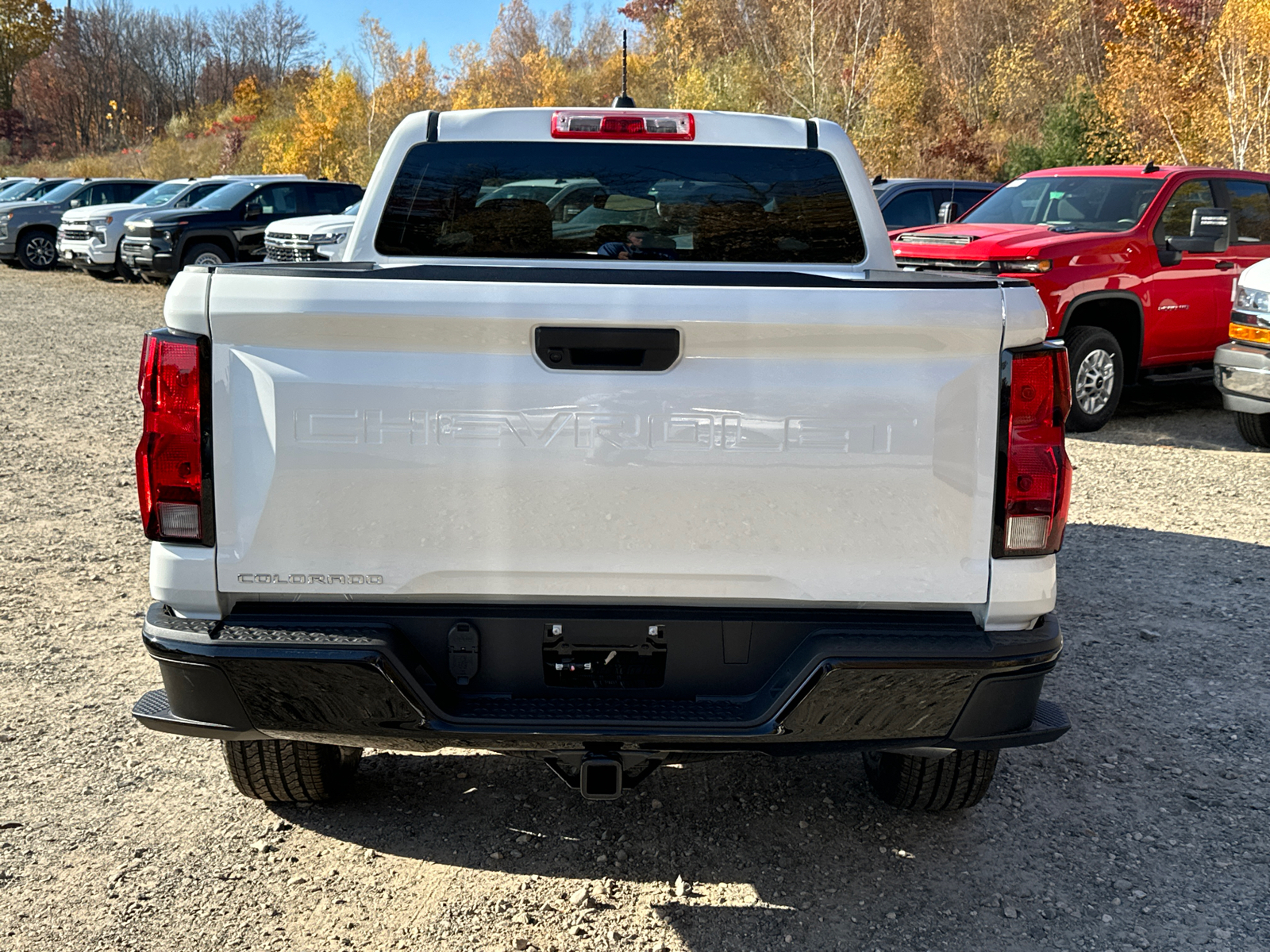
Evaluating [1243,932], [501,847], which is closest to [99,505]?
[501,847]

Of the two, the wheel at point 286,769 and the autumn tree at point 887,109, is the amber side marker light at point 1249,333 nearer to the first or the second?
the wheel at point 286,769

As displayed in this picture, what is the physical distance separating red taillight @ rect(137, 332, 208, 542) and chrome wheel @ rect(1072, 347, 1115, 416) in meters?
7.86

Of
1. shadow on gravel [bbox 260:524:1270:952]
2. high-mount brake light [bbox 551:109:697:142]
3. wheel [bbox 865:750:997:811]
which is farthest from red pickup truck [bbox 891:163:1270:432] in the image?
wheel [bbox 865:750:997:811]

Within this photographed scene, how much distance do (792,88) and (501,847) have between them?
3926cm

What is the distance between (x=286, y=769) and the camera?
3.31 metres

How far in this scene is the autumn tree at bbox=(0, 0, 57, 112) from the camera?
7500cm

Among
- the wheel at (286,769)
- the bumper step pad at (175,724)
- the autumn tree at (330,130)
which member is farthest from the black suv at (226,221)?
the autumn tree at (330,130)

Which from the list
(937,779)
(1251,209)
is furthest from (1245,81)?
(937,779)

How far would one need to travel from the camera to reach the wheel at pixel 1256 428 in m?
8.97

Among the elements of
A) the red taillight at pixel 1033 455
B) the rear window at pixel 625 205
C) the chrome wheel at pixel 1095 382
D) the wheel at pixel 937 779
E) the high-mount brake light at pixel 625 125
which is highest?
the high-mount brake light at pixel 625 125

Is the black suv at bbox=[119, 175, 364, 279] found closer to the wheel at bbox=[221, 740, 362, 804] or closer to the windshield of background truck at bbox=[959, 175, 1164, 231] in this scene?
the windshield of background truck at bbox=[959, 175, 1164, 231]

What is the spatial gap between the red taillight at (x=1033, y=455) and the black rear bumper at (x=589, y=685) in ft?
0.75

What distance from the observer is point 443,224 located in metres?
3.98

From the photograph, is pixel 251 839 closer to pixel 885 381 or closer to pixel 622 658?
pixel 622 658
